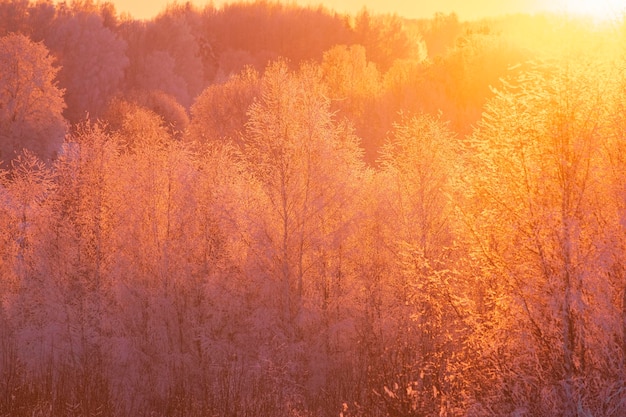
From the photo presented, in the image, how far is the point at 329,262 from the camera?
27406 mm

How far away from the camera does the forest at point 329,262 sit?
1639 centimetres

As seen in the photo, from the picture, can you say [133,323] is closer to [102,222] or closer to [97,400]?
[102,222]

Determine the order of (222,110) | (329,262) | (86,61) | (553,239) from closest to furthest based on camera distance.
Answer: (553,239) < (329,262) < (222,110) < (86,61)

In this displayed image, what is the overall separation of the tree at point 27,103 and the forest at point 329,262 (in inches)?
8.5

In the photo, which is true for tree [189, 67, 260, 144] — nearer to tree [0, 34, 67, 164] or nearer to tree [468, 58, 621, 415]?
tree [0, 34, 67, 164]

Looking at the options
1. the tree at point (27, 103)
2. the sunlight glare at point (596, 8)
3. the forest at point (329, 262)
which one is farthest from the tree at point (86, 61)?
the sunlight glare at point (596, 8)

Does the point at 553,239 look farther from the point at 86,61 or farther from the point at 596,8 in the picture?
the point at 86,61

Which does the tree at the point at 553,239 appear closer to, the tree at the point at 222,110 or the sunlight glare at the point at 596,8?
the sunlight glare at the point at 596,8

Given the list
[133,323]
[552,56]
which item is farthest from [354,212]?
[552,56]

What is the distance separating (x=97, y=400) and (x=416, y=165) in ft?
52.1

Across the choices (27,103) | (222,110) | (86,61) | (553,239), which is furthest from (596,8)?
(86,61)

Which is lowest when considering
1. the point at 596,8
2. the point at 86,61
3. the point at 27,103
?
the point at 596,8

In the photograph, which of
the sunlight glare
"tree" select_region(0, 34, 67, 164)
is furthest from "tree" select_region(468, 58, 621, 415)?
"tree" select_region(0, 34, 67, 164)

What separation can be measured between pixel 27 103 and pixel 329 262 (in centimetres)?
3371
